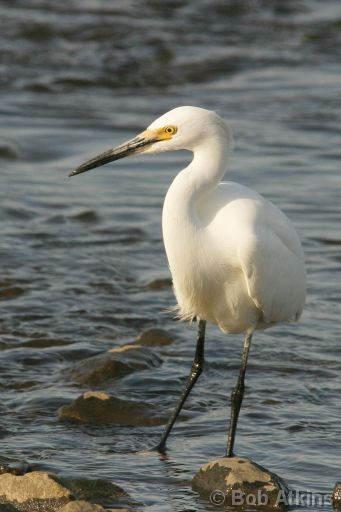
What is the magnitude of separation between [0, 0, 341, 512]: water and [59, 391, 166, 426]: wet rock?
88mm

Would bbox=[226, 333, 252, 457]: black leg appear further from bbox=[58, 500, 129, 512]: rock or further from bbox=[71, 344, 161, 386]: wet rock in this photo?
bbox=[58, 500, 129, 512]: rock

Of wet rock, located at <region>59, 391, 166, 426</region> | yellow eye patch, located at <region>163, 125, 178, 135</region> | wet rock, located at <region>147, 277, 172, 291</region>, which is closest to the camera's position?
yellow eye patch, located at <region>163, 125, 178, 135</region>

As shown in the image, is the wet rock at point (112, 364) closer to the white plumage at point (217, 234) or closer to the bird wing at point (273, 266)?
the white plumage at point (217, 234)

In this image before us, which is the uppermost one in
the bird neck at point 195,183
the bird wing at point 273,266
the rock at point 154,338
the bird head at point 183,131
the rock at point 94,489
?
the bird head at point 183,131

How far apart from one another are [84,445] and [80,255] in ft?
13.1

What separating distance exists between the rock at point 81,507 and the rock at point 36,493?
0.17m

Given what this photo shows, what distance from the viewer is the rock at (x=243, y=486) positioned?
5887 millimetres

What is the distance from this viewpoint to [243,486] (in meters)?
5.91

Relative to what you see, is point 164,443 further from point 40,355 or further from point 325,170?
point 325,170

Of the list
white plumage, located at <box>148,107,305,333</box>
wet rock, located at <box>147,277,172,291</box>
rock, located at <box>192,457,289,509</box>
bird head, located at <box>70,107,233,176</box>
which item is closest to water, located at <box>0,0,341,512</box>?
wet rock, located at <box>147,277,172,291</box>

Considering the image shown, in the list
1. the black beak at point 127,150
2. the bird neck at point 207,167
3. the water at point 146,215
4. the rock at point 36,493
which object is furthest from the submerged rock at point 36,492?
the black beak at point 127,150

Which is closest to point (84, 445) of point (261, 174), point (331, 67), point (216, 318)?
point (216, 318)

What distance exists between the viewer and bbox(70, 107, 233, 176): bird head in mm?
6332

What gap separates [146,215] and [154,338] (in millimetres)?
3180
